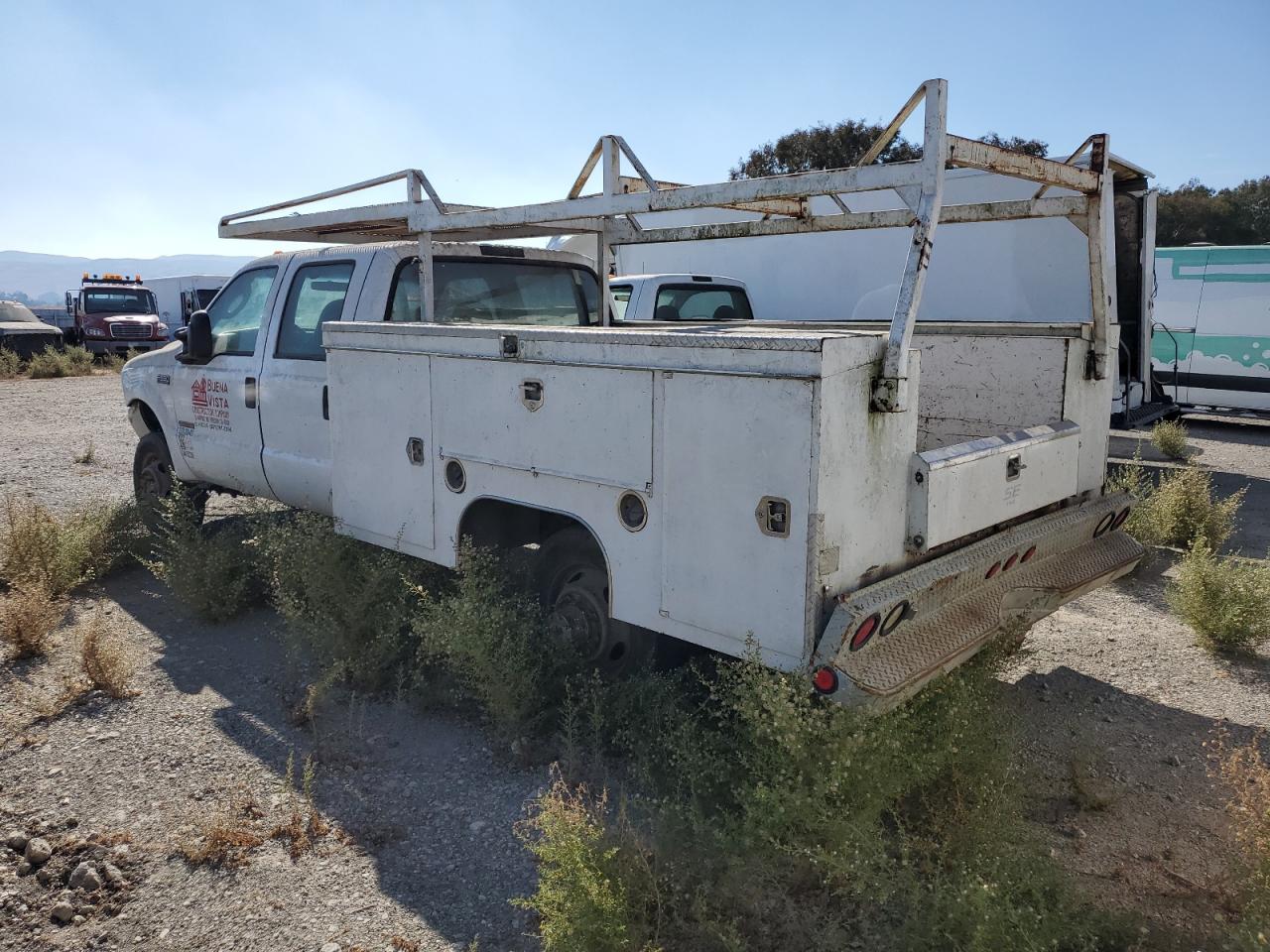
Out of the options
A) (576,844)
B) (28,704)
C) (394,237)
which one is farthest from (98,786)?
(394,237)

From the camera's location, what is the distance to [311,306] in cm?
604

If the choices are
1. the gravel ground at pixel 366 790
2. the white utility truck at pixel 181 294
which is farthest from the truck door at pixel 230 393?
the white utility truck at pixel 181 294

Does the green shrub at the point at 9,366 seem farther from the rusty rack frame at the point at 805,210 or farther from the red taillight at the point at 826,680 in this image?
the red taillight at the point at 826,680

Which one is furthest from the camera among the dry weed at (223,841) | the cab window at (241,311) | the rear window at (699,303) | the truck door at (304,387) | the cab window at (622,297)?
the cab window at (622,297)

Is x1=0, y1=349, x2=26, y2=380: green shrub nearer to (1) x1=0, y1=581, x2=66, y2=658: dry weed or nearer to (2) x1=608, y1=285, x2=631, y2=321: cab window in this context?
(2) x1=608, y1=285, x2=631, y2=321: cab window

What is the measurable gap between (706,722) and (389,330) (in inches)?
96.4

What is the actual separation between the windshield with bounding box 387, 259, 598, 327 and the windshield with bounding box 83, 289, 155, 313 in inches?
997

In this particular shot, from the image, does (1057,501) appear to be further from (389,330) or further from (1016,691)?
(389,330)

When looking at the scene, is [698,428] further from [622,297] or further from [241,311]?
[622,297]

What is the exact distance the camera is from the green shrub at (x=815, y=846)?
2.75 m

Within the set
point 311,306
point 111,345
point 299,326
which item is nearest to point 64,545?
point 299,326

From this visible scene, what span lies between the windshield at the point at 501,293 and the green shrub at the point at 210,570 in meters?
1.80

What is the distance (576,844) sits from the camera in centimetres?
284

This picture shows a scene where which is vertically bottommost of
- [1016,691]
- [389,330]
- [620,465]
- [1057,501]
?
[1016,691]
